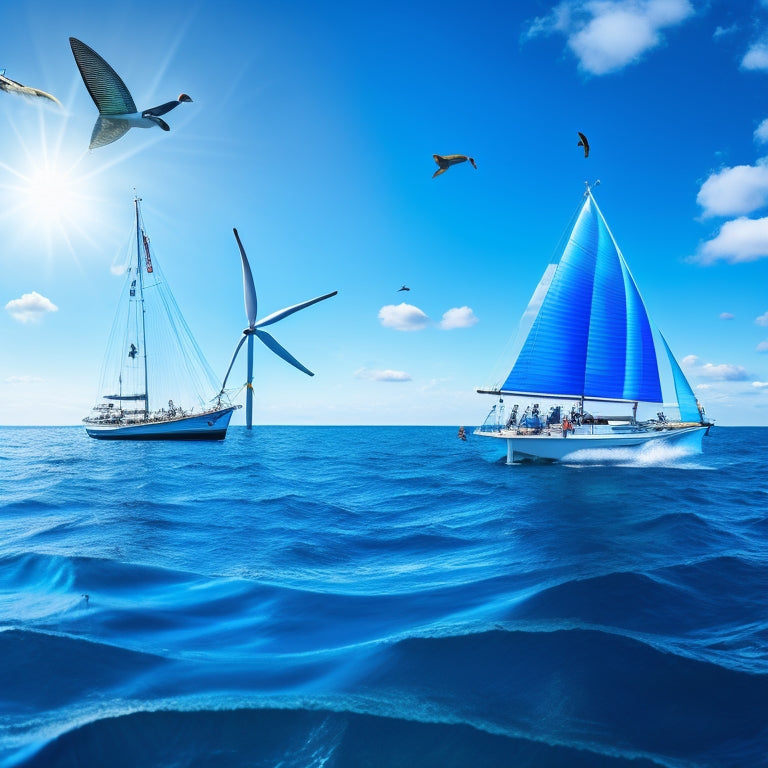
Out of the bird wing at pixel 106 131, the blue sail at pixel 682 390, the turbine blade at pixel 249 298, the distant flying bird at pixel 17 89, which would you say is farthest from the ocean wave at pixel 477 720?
the turbine blade at pixel 249 298

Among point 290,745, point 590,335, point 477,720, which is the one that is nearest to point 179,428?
point 590,335

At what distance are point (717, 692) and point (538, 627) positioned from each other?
7.49ft

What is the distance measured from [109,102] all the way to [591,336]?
42586mm

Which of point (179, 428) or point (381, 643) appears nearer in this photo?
point (381, 643)

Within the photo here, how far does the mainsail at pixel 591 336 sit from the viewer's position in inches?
1853

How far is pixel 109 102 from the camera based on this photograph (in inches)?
685

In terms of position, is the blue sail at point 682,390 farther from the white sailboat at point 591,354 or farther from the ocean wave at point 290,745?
the ocean wave at point 290,745

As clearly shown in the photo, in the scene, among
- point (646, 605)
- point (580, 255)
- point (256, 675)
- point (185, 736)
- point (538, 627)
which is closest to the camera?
point (185, 736)

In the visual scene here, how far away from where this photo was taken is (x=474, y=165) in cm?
2055

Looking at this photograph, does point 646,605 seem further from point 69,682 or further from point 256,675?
point 69,682

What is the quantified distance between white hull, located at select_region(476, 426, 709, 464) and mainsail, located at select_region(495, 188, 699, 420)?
16.0 ft

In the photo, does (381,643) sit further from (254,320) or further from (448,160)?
(254,320)

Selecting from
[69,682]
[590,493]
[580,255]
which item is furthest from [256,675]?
[580,255]

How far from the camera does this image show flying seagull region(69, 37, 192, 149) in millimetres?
16859
